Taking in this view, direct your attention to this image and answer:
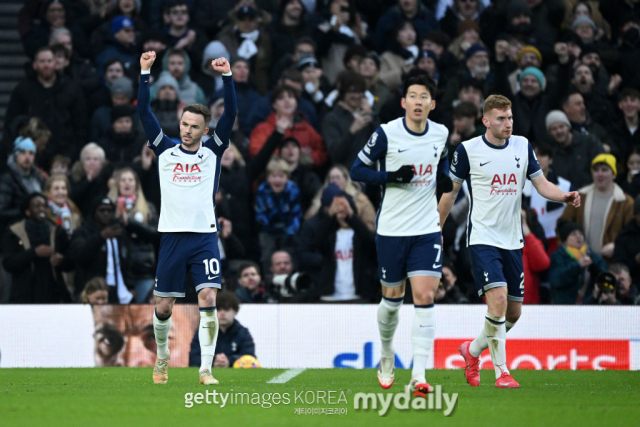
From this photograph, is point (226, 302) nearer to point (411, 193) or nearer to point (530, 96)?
point (411, 193)

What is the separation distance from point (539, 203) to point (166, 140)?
23.2ft

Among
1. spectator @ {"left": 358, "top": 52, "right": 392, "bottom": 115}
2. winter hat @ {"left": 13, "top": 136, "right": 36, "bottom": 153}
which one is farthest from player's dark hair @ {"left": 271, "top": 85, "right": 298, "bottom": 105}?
winter hat @ {"left": 13, "top": 136, "right": 36, "bottom": 153}

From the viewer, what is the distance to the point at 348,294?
13.9 m

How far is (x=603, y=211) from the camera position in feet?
47.9

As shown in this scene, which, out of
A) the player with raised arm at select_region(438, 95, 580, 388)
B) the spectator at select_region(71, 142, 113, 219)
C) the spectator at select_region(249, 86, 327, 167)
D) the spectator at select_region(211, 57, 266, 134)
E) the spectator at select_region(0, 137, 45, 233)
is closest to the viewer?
the player with raised arm at select_region(438, 95, 580, 388)

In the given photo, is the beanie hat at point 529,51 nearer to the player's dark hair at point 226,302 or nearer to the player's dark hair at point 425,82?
the player's dark hair at point 226,302

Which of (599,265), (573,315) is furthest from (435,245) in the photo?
(599,265)

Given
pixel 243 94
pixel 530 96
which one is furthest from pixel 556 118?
pixel 243 94

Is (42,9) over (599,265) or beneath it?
over

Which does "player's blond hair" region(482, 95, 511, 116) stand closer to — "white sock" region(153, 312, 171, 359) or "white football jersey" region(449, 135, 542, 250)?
"white football jersey" region(449, 135, 542, 250)

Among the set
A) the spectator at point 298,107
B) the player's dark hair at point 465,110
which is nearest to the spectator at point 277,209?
the spectator at point 298,107

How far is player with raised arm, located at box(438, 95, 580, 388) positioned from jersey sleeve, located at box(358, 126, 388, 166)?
1.04 m

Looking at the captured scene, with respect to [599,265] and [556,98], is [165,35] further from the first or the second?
[599,265]

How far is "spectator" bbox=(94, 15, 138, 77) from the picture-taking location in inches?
656
